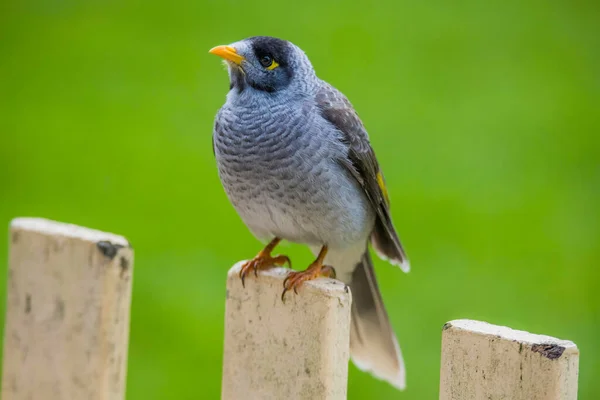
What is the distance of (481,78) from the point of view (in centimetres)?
764

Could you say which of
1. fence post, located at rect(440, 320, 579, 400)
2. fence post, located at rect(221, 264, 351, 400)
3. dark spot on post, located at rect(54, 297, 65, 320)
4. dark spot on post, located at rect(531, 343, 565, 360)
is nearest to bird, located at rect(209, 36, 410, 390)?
fence post, located at rect(221, 264, 351, 400)

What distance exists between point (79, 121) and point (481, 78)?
2.90 meters

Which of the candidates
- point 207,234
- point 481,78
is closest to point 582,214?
point 481,78

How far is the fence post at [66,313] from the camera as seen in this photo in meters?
2.48

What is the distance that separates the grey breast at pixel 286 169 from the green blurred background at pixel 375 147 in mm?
1677

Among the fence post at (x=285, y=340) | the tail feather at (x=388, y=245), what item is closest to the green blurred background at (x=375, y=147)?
the tail feather at (x=388, y=245)

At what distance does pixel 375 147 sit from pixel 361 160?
10.3 ft

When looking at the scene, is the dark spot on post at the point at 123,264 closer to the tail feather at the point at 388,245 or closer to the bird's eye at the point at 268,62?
the bird's eye at the point at 268,62

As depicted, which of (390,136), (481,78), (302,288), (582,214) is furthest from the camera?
(481,78)

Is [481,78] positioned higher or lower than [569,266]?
higher

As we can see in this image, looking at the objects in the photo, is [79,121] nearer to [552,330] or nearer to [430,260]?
[430,260]

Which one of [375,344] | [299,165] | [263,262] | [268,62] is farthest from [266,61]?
[375,344]

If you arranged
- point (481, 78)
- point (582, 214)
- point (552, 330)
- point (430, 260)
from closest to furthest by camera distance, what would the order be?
point (552, 330) → point (430, 260) → point (582, 214) → point (481, 78)

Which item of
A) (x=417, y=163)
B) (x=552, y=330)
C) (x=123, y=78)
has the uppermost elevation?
(x=123, y=78)
